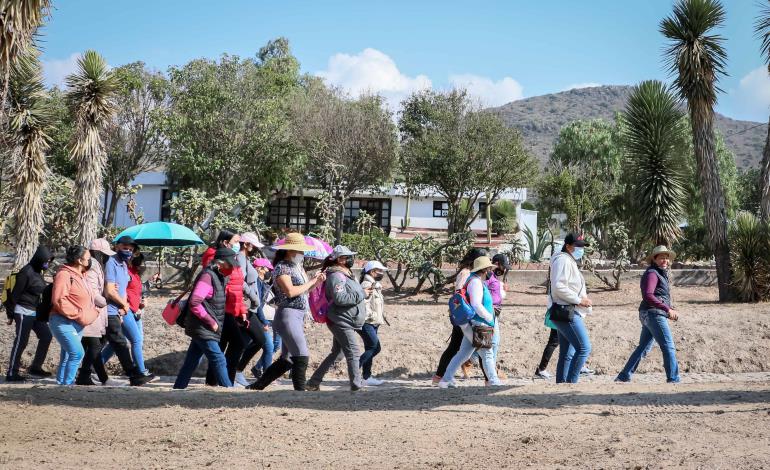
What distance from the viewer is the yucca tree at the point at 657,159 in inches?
751

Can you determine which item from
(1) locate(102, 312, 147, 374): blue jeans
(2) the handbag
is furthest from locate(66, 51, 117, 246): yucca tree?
(2) the handbag

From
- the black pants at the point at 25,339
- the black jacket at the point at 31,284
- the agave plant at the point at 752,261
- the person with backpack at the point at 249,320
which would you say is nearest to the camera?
the person with backpack at the point at 249,320

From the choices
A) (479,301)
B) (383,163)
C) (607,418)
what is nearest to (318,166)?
(383,163)

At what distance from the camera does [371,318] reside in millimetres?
11227

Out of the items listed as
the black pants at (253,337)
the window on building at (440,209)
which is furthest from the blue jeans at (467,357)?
the window on building at (440,209)

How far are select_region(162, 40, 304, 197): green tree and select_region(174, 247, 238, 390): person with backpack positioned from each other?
26.5m

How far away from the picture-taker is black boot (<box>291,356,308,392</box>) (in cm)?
900

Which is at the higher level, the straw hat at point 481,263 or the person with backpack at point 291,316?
the straw hat at point 481,263

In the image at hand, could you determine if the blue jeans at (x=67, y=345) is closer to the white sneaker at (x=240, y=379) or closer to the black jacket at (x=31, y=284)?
the black jacket at (x=31, y=284)

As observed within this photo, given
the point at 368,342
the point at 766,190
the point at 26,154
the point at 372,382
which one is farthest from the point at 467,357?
the point at 766,190

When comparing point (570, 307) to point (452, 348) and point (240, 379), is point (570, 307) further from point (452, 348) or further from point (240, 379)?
point (240, 379)

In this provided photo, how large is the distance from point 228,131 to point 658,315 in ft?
91.8

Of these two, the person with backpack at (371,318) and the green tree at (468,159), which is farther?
the green tree at (468,159)

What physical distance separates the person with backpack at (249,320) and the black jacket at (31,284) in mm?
2633
